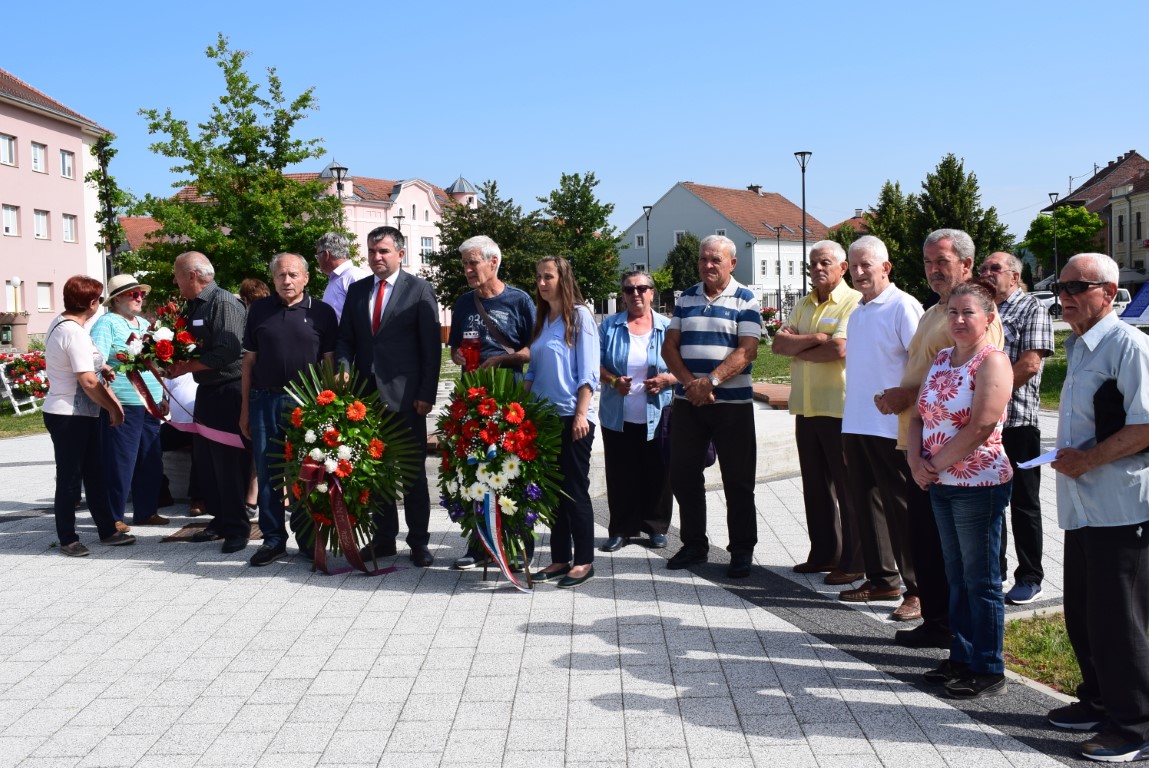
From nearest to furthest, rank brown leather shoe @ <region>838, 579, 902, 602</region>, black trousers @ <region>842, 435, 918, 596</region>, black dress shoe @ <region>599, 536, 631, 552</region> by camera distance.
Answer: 1. black trousers @ <region>842, 435, 918, 596</region>
2. brown leather shoe @ <region>838, 579, 902, 602</region>
3. black dress shoe @ <region>599, 536, 631, 552</region>

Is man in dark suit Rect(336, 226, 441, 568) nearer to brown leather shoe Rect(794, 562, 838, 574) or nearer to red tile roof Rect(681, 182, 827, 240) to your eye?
brown leather shoe Rect(794, 562, 838, 574)

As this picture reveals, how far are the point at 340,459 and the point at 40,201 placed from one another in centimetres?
4792

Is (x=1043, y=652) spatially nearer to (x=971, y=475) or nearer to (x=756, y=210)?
(x=971, y=475)

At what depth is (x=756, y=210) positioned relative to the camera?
9644 centimetres

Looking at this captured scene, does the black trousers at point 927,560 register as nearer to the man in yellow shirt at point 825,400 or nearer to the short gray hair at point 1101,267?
the man in yellow shirt at point 825,400

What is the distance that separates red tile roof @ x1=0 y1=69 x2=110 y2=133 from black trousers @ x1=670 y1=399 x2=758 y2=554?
46.7m

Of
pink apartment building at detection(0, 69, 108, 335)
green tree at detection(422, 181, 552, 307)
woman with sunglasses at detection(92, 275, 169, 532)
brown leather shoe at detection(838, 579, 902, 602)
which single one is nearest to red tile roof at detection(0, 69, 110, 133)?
pink apartment building at detection(0, 69, 108, 335)

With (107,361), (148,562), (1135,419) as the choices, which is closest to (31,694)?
(148,562)

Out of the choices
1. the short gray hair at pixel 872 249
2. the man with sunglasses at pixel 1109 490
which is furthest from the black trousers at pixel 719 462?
the man with sunglasses at pixel 1109 490

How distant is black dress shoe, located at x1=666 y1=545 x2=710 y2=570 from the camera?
22.5ft

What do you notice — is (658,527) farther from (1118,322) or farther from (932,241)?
(1118,322)

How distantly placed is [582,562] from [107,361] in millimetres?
4286

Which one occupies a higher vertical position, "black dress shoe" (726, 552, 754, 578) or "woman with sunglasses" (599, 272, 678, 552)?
"woman with sunglasses" (599, 272, 678, 552)

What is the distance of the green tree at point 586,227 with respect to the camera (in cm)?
5350
